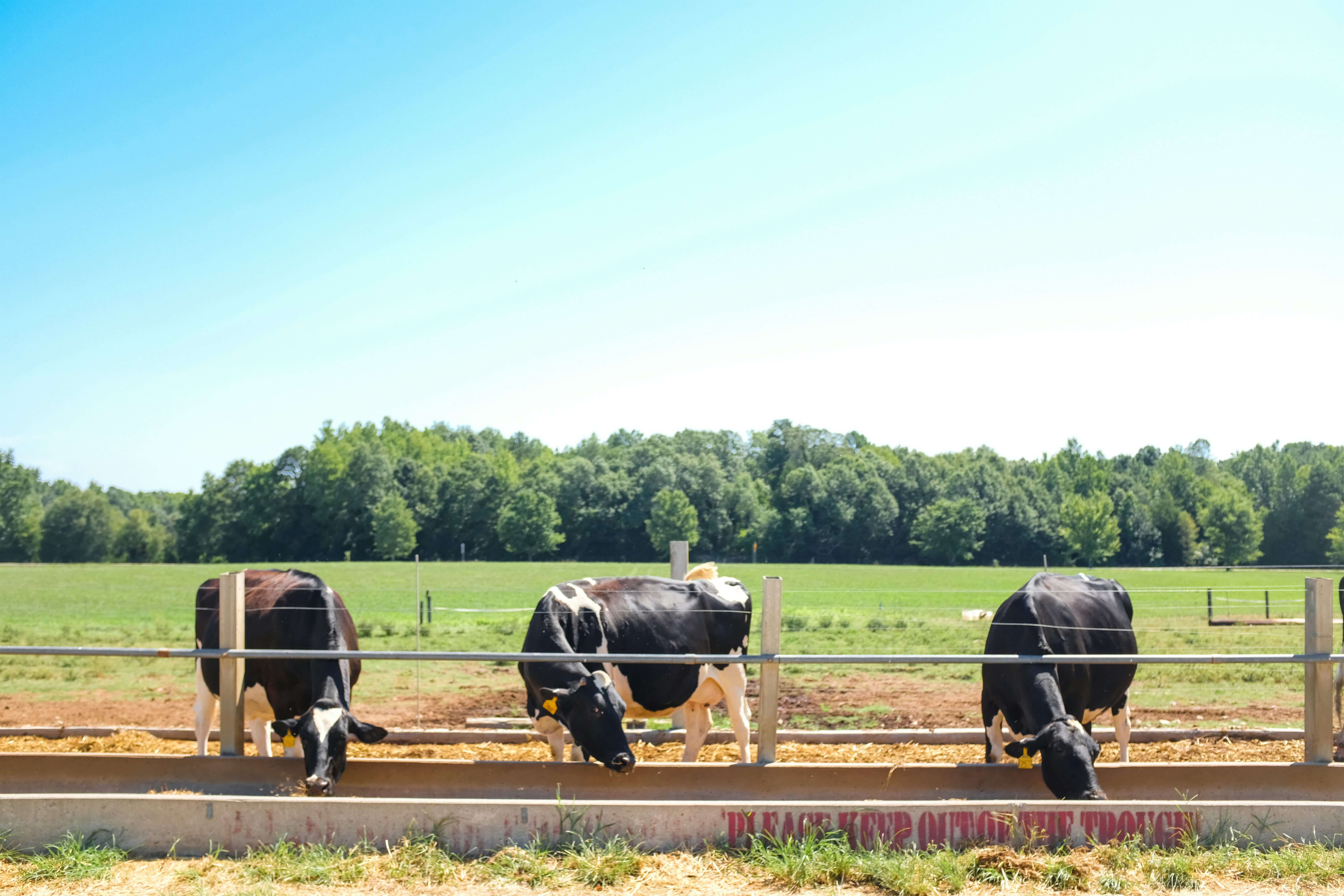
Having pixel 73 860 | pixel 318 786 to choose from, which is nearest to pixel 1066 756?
pixel 318 786

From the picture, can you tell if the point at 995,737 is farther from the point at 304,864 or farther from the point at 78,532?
the point at 78,532

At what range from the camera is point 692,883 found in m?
5.60

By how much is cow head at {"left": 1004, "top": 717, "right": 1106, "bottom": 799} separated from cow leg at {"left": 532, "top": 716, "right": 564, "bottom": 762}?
3.48m

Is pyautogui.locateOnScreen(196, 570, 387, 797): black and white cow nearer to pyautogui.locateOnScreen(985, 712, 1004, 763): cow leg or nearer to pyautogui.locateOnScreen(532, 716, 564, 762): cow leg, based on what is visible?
pyautogui.locateOnScreen(532, 716, 564, 762): cow leg

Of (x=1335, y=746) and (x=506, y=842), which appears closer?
(x=506, y=842)

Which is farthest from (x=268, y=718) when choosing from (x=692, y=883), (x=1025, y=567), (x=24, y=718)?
(x=1025, y=567)

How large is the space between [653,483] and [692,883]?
9893 cm

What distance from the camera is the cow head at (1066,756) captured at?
21.9 feet

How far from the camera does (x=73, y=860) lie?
18.5 feet

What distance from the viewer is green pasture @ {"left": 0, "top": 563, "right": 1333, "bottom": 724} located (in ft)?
51.0

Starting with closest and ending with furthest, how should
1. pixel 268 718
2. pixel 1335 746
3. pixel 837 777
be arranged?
1. pixel 837 777
2. pixel 268 718
3. pixel 1335 746

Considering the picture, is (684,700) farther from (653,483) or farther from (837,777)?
(653,483)

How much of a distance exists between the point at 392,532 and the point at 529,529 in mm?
12901

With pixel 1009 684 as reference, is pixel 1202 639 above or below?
below
